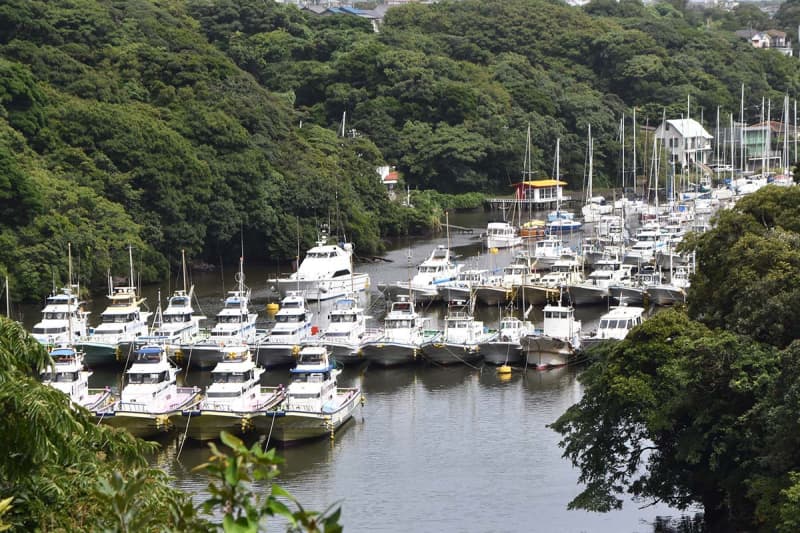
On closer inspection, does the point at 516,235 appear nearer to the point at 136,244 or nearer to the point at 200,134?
the point at 200,134

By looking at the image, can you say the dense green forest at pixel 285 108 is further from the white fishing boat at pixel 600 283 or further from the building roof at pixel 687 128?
the white fishing boat at pixel 600 283

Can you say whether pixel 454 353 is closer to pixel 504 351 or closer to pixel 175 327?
pixel 504 351

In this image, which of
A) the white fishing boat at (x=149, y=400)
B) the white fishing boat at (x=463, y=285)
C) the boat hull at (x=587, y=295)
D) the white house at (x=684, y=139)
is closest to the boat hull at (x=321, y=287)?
the white fishing boat at (x=463, y=285)

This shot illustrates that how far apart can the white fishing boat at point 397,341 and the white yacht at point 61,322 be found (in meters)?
8.17

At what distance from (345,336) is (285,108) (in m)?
33.0

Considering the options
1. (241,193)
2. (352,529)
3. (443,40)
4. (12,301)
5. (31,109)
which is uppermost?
(443,40)

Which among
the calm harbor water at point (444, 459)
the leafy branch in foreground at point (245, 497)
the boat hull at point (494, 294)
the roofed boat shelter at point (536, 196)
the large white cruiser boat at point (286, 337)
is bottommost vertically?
the calm harbor water at point (444, 459)

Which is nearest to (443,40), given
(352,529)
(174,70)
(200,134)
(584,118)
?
(584,118)

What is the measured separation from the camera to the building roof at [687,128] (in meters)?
84.8

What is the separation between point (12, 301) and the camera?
4372 centimetres

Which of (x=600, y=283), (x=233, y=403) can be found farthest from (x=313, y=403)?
(x=600, y=283)

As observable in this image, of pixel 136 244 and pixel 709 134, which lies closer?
pixel 136 244

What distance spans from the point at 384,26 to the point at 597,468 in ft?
247

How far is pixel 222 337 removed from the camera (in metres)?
37.9
